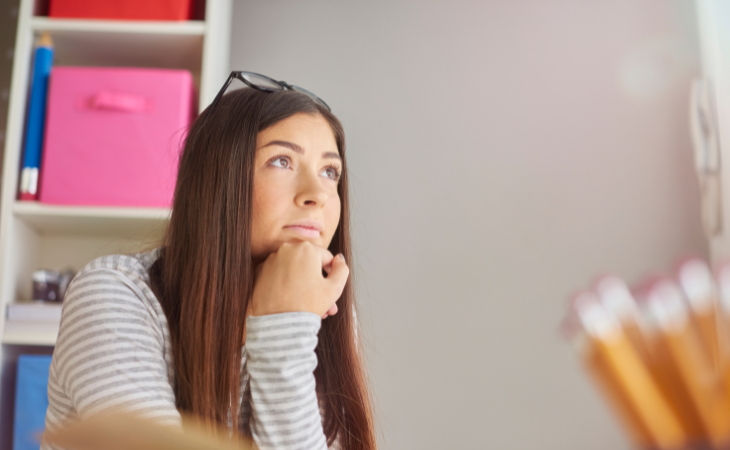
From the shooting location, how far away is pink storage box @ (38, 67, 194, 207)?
1209mm

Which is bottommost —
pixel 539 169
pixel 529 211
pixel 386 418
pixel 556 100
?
pixel 386 418

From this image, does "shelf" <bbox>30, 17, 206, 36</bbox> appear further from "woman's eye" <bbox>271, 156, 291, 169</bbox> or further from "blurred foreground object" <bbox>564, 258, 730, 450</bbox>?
"blurred foreground object" <bbox>564, 258, 730, 450</bbox>

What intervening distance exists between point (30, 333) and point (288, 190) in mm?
720

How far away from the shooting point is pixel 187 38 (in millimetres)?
1282

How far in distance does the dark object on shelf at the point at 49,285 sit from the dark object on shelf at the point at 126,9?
0.56 m

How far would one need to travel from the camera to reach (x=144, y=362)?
62 centimetres

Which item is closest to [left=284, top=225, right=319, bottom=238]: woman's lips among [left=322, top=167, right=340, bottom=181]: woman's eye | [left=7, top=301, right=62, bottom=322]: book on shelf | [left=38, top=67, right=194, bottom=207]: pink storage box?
[left=322, top=167, right=340, bottom=181]: woman's eye

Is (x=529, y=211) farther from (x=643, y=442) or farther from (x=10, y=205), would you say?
(x=643, y=442)

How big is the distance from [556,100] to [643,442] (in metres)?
1.56

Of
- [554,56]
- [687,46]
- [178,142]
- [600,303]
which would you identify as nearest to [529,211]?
[554,56]

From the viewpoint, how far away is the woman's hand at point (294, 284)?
0.68 m

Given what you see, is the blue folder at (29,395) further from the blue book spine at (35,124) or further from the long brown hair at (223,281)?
the long brown hair at (223,281)

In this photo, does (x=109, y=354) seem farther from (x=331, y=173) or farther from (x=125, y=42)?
(x=125, y=42)

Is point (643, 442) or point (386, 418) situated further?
point (386, 418)
